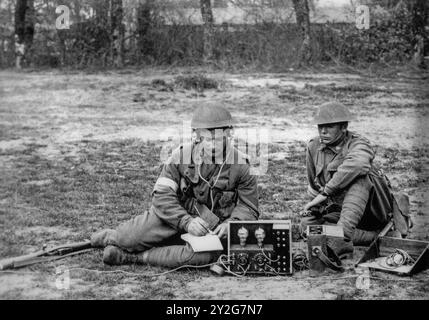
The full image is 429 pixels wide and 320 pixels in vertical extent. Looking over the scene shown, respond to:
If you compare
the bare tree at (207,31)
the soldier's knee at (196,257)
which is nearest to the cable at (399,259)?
the soldier's knee at (196,257)

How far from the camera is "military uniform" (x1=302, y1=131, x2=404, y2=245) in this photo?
263 inches

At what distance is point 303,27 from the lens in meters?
24.0

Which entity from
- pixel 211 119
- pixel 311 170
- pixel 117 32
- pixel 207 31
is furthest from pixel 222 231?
pixel 117 32

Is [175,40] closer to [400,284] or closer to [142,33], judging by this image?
[142,33]

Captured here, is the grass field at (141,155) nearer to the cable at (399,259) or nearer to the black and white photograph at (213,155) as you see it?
the black and white photograph at (213,155)

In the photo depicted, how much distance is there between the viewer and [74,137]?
14148 mm

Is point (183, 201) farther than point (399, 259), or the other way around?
point (183, 201)

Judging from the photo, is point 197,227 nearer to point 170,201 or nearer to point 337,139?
point 170,201

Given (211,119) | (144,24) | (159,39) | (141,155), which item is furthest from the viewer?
(144,24)

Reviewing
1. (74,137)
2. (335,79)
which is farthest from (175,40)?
(74,137)

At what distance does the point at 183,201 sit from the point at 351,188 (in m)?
1.66

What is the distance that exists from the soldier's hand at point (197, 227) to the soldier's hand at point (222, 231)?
110 millimetres

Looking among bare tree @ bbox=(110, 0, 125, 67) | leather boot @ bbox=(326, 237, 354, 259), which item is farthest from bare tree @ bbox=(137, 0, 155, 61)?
leather boot @ bbox=(326, 237, 354, 259)

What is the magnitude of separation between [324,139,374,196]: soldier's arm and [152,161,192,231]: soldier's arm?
4.90ft
